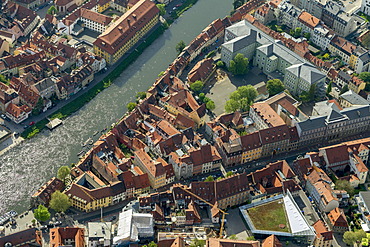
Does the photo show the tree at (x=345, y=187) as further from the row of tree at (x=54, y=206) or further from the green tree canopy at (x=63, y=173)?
the green tree canopy at (x=63, y=173)

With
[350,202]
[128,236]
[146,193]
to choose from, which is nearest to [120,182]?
[146,193]

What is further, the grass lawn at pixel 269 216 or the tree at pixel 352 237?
the grass lawn at pixel 269 216

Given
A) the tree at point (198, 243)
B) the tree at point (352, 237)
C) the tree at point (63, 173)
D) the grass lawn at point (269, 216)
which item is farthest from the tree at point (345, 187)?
the tree at point (63, 173)

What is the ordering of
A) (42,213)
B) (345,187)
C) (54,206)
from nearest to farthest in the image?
(42,213), (54,206), (345,187)

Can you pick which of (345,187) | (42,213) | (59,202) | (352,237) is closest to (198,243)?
(59,202)

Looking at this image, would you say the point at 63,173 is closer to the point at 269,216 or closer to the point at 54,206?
the point at 54,206
